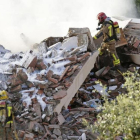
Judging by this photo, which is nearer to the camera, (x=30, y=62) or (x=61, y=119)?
(x=61, y=119)

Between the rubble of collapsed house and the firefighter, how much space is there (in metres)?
0.67

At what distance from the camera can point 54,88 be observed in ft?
21.2

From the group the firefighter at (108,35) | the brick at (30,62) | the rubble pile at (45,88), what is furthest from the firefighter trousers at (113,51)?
the brick at (30,62)

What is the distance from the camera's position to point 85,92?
798 cm

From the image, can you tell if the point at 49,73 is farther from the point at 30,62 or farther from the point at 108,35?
the point at 108,35

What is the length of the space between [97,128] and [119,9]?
47.5 feet

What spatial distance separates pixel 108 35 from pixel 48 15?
24.7 ft

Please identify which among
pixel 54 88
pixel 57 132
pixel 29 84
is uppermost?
pixel 29 84

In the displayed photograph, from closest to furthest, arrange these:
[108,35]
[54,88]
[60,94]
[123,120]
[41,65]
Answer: [123,120] → [60,94] → [54,88] → [41,65] → [108,35]

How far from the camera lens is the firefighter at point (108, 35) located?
28.6 feet

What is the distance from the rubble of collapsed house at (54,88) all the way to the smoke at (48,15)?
358cm

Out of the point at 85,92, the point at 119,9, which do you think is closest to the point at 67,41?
the point at 85,92

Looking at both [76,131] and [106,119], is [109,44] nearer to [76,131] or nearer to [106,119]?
[76,131]

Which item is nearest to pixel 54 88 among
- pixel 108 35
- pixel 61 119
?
pixel 61 119
